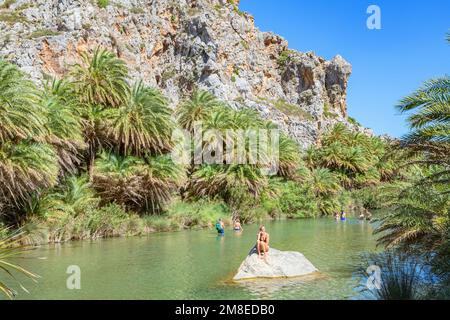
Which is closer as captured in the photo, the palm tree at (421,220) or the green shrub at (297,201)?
the palm tree at (421,220)

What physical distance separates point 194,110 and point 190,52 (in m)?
33.0

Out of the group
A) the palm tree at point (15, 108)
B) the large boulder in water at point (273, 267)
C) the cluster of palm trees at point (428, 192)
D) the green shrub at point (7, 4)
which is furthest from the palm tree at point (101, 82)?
the green shrub at point (7, 4)

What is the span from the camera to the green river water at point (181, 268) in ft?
36.6

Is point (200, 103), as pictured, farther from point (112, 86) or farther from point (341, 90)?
point (341, 90)

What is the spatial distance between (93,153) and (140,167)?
10.3 ft

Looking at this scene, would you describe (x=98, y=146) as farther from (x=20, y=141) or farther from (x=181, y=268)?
(x=181, y=268)

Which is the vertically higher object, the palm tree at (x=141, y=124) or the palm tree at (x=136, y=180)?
the palm tree at (x=141, y=124)

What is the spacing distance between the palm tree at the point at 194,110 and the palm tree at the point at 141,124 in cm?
734

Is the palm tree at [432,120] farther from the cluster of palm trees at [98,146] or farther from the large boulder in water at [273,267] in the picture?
the cluster of palm trees at [98,146]

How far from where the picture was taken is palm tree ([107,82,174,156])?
27.8m

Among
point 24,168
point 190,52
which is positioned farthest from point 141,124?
point 190,52

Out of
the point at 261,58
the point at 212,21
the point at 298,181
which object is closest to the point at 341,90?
the point at 261,58

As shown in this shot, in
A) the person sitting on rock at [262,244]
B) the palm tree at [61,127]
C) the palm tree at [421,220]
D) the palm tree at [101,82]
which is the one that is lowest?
the person sitting on rock at [262,244]

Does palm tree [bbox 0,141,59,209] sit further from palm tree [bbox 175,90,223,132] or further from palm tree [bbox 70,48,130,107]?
palm tree [bbox 175,90,223,132]
